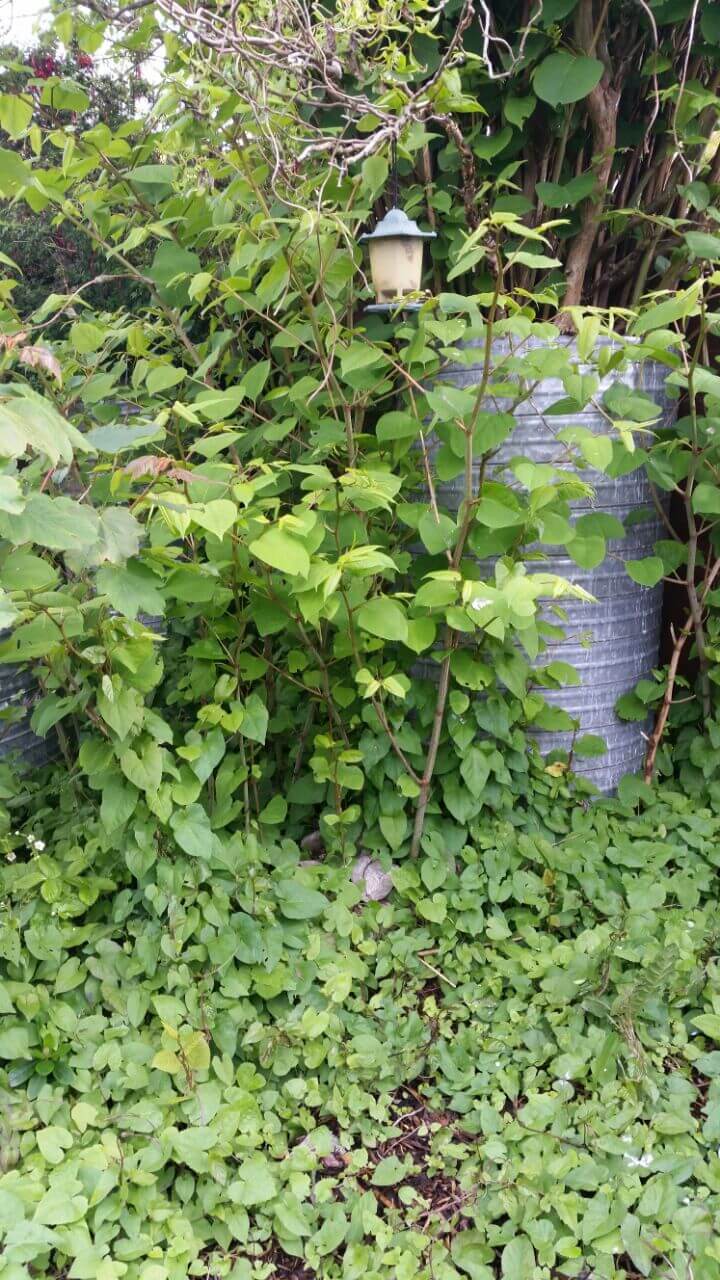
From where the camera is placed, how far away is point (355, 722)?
205 cm

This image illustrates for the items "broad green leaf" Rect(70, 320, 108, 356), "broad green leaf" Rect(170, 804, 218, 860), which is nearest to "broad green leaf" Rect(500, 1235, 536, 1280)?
"broad green leaf" Rect(170, 804, 218, 860)

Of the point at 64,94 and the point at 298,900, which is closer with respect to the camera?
the point at 298,900

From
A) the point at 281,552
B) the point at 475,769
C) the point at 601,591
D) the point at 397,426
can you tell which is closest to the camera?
the point at 281,552

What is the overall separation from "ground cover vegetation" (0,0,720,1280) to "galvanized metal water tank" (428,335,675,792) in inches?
3.3

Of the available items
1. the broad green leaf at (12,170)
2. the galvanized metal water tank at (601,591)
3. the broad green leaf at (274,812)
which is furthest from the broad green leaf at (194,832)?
the broad green leaf at (12,170)

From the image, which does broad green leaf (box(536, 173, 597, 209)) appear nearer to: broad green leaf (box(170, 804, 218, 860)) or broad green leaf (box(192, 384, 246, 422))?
broad green leaf (box(192, 384, 246, 422))

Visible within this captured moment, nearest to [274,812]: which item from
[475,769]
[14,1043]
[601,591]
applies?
[475,769]

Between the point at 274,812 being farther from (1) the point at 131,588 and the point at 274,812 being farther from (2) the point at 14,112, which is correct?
(2) the point at 14,112

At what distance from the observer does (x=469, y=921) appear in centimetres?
190

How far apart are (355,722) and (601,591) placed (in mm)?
793

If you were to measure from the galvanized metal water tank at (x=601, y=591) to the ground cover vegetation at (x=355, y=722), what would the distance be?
0.27 ft

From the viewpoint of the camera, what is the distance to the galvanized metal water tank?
215 cm

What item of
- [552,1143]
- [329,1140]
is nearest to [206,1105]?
[329,1140]

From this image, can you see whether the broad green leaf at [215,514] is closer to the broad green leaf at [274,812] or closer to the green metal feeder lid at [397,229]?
the green metal feeder lid at [397,229]
